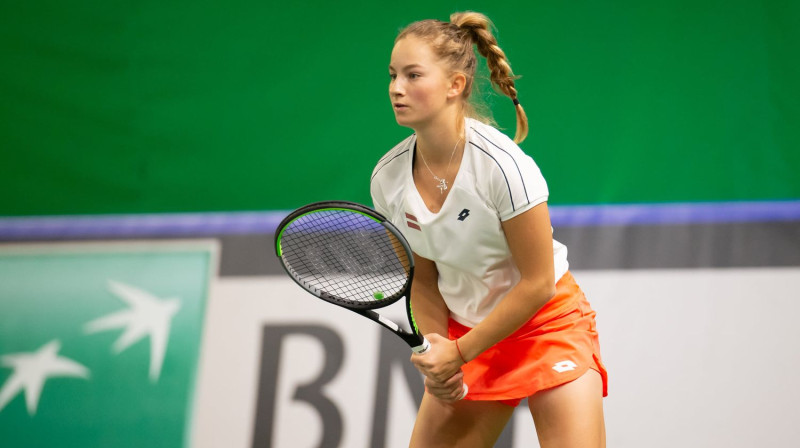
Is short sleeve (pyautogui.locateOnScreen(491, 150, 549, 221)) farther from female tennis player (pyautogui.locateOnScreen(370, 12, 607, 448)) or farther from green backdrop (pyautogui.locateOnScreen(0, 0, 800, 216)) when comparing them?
green backdrop (pyautogui.locateOnScreen(0, 0, 800, 216))

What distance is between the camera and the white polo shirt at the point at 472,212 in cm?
196

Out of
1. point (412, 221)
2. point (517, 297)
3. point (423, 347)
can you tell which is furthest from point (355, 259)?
point (517, 297)

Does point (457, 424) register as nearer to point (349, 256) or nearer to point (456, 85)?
point (349, 256)

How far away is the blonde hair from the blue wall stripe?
1132 millimetres

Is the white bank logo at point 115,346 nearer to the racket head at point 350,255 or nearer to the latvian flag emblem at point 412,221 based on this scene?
the racket head at point 350,255

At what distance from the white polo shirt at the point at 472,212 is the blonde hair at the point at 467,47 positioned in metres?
0.11

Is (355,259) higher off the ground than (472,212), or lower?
lower

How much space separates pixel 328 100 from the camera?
11.5ft

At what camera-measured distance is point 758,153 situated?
10.3 ft

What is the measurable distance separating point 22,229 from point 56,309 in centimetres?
41

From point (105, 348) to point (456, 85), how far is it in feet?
6.75

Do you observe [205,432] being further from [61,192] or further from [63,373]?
[61,192]

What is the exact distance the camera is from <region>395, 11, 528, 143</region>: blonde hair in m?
2.05

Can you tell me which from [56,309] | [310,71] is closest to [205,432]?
[56,309]
